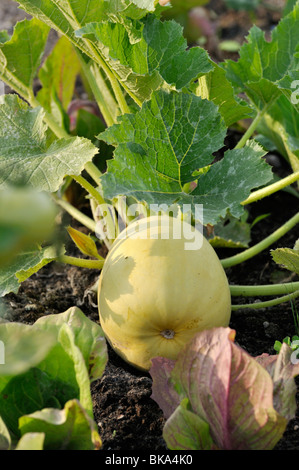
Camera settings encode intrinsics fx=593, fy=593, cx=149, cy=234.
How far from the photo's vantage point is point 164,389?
4.01 feet

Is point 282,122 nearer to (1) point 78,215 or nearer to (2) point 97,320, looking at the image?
(1) point 78,215

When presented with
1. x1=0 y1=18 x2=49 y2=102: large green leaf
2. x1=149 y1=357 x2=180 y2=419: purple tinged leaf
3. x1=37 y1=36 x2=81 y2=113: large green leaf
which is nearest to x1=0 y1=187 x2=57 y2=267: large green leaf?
x1=149 y1=357 x2=180 y2=419: purple tinged leaf

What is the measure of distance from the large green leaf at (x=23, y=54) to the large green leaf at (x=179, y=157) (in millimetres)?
581

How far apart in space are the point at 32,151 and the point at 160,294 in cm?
55

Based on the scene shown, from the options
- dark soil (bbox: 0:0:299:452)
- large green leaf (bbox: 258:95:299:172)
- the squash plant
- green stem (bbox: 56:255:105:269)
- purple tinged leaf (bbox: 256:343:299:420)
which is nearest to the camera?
purple tinged leaf (bbox: 256:343:299:420)

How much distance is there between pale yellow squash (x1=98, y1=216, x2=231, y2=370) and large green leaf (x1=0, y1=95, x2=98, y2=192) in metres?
0.24

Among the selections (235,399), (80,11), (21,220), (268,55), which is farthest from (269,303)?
(21,220)

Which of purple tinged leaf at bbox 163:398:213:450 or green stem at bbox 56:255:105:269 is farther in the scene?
green stem at bbox 56:255:105:269

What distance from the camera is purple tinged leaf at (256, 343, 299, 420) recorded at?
1129 mm

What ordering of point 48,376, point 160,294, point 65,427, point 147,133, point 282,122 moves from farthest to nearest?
point 282,122, point 147,133, point 160,294, point 48,376, point 65,427

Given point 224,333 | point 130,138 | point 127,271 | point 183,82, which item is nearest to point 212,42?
point 183,82

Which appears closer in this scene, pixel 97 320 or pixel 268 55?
pixel 97 320

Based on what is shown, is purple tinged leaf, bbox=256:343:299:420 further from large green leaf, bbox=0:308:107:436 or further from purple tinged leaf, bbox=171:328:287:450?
large green leaf, bbox=0:308:107:436
